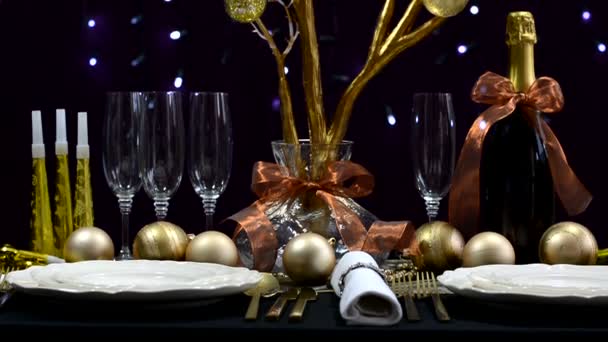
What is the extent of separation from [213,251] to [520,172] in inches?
15.8

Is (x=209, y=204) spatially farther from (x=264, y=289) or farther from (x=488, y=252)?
(x=488, y=252)

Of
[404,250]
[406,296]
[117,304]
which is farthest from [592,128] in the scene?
[117,304]

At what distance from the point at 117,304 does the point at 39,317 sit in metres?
0.08

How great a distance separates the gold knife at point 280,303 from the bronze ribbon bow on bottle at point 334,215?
5.5 inches

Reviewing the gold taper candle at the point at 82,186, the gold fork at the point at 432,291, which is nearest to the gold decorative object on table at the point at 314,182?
the gold fork at the point at 432,291

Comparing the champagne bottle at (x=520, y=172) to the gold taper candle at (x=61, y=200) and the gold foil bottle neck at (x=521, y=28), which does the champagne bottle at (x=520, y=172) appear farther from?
the gold taper candle at (x=61, y=200)

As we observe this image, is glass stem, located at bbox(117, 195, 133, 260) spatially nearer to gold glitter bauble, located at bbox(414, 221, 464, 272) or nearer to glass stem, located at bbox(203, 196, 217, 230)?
glass stem, located at bbox(203, 196, 217, 230)

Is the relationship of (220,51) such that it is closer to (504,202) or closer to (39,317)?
(504,202)

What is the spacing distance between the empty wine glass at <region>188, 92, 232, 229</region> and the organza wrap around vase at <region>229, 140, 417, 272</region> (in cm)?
6

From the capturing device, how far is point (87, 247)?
4.32ft

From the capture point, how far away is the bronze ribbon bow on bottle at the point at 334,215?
4.49 ft

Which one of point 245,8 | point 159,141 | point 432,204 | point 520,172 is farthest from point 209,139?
point 520,172

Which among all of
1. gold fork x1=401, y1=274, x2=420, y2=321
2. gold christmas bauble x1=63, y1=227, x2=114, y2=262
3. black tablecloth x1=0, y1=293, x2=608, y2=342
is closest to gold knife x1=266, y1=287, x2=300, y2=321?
black tablecloth x1=0, y1=293, x2=608, y2=342

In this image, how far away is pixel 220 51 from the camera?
1.91 m
